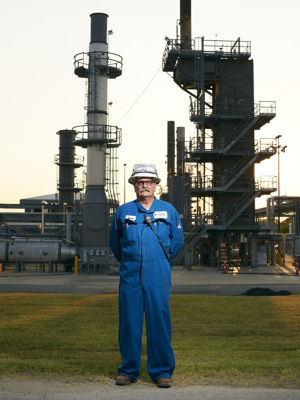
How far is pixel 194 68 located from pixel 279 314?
34.6m

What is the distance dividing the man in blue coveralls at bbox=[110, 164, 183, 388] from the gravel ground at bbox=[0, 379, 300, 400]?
30 centimetres

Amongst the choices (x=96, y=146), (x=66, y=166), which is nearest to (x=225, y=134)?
(x=96, y=146)

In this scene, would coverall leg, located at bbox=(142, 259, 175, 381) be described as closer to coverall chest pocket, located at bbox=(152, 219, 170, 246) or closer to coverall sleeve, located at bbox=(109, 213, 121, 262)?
coverall chest pocket, located at bbox=(152, 219, 170, 246)

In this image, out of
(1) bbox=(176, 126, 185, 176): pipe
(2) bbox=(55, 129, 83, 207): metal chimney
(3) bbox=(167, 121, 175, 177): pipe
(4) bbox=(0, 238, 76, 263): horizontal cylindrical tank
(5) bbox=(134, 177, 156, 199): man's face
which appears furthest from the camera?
(3) bbox=(167, 121, 175, 177): pipe

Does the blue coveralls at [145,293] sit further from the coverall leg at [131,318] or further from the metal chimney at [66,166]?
the metal chimney at [66,166]

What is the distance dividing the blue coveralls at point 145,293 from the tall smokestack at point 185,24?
4194 cm

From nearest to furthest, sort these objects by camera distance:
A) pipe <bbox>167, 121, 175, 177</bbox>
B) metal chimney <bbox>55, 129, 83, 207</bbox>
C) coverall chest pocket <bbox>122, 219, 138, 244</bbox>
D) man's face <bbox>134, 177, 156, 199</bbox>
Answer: coverall chest pocket <bbox>122, 219, 138, 244</bbox> → man's face <bbox>134, 177, 156, 199</bbox> → metal chimney <bbox>55, 129, 83, 207</bbox> → pipe <bbox>167, 121, 175, 177</bbox>

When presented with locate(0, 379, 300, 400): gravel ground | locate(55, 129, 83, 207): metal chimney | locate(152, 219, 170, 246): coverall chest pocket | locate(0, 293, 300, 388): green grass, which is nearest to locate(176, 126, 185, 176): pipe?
locate(55, 129, 83, 207): metal chimney

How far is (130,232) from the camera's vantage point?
19.1 feet

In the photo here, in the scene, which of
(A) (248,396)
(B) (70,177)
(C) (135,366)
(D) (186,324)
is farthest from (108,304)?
(B) (70,177)

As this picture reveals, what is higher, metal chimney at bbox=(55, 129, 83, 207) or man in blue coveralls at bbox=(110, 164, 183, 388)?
metal chimney at bbox=(55, 129, 83, 207)

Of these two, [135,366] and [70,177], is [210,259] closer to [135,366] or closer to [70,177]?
[70,177]

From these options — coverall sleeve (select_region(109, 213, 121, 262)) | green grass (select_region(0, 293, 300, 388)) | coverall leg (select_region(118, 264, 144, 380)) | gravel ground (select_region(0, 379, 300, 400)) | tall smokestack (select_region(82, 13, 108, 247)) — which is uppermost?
tall smokestack (select_region(82, 13, 108, 247))

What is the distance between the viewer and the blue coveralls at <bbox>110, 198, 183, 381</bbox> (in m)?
5.62
